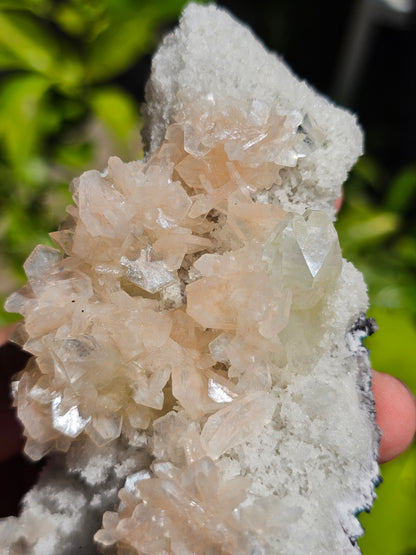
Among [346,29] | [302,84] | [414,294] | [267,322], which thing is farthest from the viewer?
[346,29]

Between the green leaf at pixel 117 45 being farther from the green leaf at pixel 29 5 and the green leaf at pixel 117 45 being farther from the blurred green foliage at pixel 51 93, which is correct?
the green leaf at pixel 29 5

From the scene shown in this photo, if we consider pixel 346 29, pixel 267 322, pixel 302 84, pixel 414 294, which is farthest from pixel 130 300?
pixel 346 29

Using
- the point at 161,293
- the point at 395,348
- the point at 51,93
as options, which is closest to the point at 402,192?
the point at 395,348

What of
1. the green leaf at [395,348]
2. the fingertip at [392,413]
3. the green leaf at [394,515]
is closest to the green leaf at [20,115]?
the green leaf at [395,348]

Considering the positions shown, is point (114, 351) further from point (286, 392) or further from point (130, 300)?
point (286, 392)

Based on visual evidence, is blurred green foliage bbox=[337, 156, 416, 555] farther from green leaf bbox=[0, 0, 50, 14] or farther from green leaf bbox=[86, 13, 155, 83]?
green leaf bbox=[0, 0, 50, 14]

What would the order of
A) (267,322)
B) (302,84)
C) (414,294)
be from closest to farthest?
1. (267,322)
2. (302,84)
3. (414,294)
